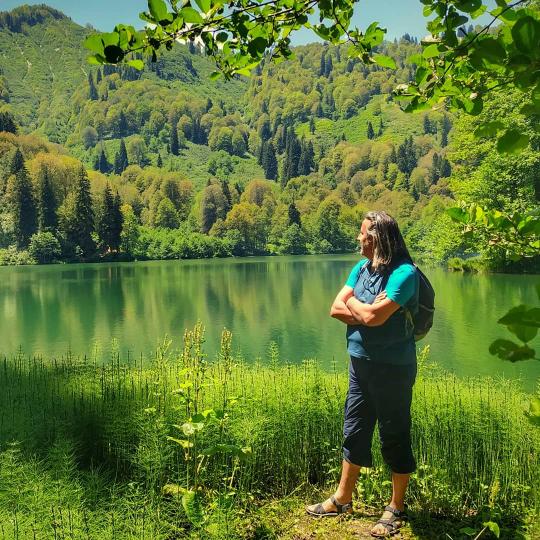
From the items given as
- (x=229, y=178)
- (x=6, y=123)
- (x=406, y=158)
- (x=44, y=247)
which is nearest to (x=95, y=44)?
(x=44, y=247)

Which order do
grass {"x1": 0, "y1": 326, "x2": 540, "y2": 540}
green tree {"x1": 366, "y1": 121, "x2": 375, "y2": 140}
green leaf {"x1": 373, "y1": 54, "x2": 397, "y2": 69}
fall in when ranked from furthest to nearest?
green tree {"x1": 366, "y1": 121, "x2": 375, "y2": 140}, grass {"x1": 0, "y1": 326, "x2": 540, "y2": 540}, green leaf {"x1": 373, "y1": 54, "x2": 397, "y2": 69}

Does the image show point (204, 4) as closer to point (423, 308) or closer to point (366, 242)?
point (366, 242)

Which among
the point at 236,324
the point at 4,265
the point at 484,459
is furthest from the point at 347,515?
the point at 4,265

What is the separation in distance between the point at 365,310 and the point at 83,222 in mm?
74341

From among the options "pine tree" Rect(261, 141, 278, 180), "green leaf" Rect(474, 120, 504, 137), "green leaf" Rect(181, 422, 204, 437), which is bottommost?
"green leaf" Rect(181, 422, 204, 437)

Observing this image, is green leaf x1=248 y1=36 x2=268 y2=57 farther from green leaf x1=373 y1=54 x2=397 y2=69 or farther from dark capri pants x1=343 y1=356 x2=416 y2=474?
dark capri pants x1=343 y1=356 x2=416 y2=474

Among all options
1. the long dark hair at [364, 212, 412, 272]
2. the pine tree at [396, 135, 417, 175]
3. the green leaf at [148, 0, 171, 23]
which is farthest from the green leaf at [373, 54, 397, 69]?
the pine tree at [396, 135, 417, 175]

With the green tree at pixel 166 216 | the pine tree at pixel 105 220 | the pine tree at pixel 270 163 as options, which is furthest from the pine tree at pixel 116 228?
the pine tree at pixel 270 163

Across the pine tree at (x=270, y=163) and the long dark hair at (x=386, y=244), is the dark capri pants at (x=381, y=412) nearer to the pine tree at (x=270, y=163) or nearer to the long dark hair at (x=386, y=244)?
the long dark hair at (x=386, y=244)

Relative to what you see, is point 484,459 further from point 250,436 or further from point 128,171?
point 128,171

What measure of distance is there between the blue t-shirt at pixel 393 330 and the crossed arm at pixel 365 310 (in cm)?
5

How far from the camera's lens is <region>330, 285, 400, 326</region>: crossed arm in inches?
130

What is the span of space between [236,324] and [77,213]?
191ft

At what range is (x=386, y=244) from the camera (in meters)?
3.43
